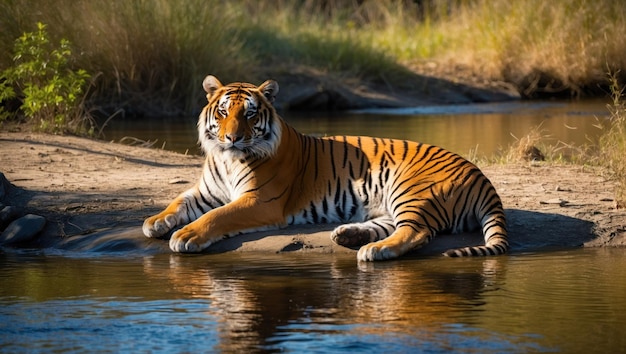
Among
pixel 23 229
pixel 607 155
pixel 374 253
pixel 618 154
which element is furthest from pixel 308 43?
pixel 374 253

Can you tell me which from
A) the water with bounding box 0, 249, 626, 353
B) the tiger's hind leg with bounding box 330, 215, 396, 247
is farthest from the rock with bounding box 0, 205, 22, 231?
the tiger's hind leg with bounding box 330, 215, 396, 247

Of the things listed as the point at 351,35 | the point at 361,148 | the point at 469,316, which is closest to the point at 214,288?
the point at 469,316

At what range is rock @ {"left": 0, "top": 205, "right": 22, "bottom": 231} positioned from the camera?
901 centimetres

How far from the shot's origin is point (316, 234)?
8430mm

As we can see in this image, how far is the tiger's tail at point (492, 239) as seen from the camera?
8.03 m

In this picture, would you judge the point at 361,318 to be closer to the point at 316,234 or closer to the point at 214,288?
the point at 214,288

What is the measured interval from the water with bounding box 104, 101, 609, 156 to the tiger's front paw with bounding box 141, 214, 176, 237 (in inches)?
205

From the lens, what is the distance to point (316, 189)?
8719 mm

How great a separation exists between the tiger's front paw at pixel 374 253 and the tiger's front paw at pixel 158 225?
1.45 meters

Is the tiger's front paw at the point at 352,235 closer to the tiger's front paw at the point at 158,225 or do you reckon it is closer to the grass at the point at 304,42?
the tiger's front paw at the point at 158,225

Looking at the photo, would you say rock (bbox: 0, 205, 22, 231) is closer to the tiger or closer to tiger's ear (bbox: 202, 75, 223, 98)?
the tiger

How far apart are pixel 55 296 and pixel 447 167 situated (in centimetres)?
310

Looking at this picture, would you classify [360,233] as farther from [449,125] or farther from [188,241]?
[449,125]

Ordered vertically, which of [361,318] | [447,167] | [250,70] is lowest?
[361,318]
